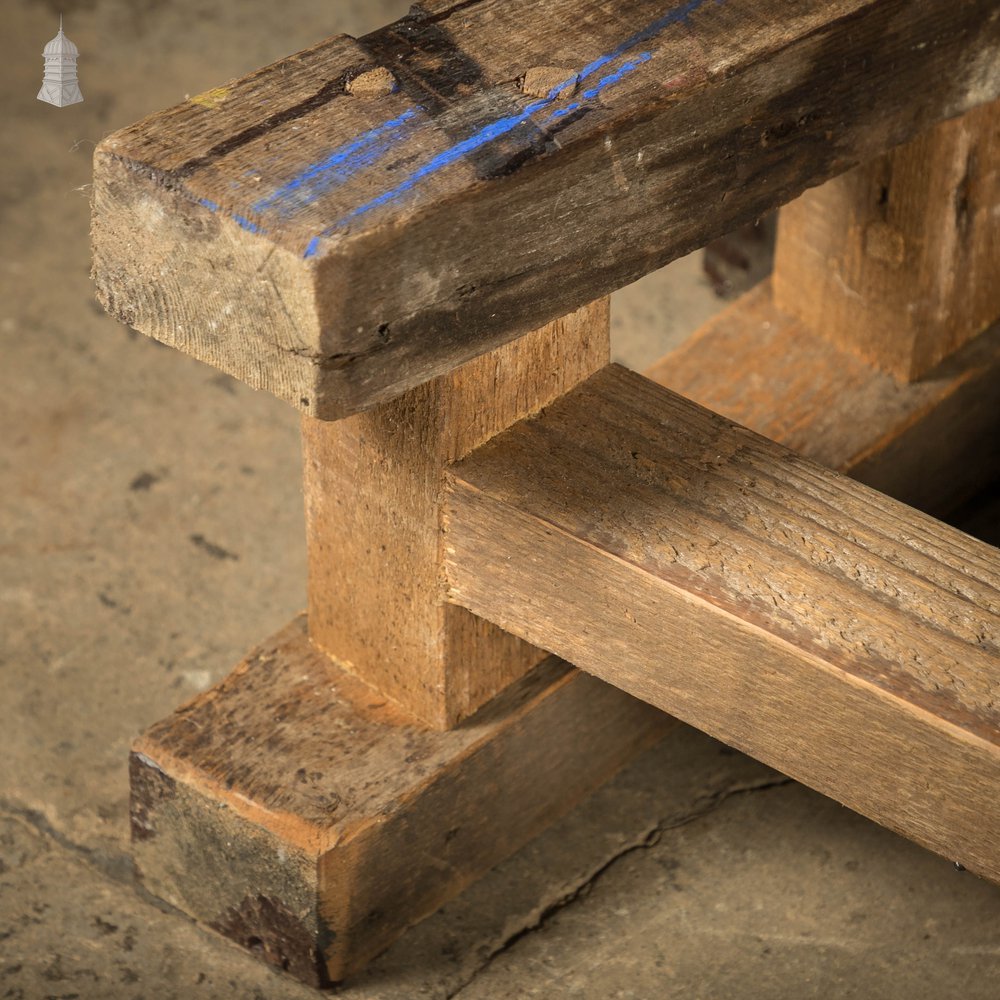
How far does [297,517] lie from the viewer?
3.00 meters

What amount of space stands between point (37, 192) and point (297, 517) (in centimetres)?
104

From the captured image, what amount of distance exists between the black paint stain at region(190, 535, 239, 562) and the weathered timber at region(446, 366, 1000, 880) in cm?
89

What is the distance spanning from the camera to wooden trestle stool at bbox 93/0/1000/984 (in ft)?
5.72

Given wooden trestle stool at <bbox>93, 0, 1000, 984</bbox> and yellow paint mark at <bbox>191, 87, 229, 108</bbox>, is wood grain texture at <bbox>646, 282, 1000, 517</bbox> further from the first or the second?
yellow paint mark at <bbox>191, 87, 229, 108</bbox>

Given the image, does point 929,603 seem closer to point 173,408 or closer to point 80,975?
point 80,975

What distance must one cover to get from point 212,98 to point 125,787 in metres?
1.10

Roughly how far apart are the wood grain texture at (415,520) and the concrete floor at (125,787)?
0.32 meters

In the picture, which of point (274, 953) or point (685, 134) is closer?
point (685, 134)

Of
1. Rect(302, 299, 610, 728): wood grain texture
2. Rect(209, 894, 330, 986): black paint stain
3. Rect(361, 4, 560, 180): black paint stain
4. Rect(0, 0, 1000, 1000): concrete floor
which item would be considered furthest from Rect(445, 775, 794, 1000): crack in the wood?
Rect(361, 4, 560, 180): black paint stain

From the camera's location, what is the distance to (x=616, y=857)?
245cm

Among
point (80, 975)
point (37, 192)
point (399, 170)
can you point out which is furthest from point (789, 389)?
point (37, 192)

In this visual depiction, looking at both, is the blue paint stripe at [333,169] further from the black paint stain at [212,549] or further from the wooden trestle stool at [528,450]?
the black paint stain at [212,549]

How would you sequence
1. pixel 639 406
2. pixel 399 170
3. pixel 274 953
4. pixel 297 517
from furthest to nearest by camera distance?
pixel 297 517 → pixel 274 953 → pixel 639 406 → pixel 399 170

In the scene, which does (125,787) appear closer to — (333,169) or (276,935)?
(276,935)
